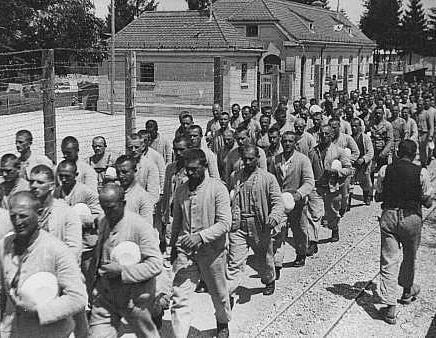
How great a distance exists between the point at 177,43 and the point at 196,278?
26842 millimetres

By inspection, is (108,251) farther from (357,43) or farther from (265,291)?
(357,43)

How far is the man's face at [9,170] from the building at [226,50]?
18458mm

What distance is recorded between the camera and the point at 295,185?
9367 millimetres

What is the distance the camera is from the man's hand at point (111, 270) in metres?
5.38

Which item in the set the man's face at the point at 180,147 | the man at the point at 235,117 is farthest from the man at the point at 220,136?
the man's face at the point at 180,147

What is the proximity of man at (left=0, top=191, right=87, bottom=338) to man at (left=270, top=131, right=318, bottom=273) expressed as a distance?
4.41 m

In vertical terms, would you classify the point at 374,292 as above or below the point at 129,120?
below

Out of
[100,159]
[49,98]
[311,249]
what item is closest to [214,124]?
[311,249]

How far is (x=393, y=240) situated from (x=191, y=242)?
2621mm

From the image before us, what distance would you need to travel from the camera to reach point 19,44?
4134cm

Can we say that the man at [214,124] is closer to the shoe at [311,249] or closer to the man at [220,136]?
the man at [220,136]

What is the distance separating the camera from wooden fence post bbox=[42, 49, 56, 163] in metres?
9.59

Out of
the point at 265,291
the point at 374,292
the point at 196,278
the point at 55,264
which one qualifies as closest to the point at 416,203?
the point at 374,292

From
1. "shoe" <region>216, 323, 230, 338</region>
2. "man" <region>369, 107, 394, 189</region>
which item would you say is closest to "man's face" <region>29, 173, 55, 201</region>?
"shoe" <region>216, 323, 230, 338</region>
